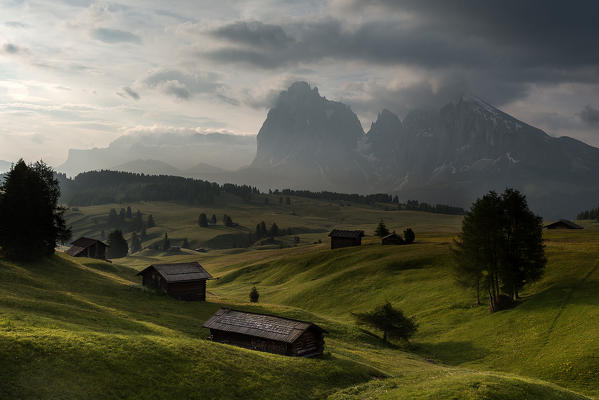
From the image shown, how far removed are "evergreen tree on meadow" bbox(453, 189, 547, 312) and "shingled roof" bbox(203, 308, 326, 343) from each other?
31372 mm

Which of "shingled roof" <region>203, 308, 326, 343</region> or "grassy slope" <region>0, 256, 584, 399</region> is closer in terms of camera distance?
"grassy slope" <region>0, 256, 584, 399</region>

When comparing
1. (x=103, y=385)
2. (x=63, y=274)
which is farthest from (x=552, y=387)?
(x=63, y=274)

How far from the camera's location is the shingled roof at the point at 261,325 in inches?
1439

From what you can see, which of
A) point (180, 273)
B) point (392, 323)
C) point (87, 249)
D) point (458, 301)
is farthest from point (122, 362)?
point (87, 249)

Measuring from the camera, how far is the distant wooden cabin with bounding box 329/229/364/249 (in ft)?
375

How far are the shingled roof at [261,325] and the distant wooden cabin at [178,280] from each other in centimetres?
2241

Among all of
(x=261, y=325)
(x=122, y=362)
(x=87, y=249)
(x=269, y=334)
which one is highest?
(x=122, y=362)

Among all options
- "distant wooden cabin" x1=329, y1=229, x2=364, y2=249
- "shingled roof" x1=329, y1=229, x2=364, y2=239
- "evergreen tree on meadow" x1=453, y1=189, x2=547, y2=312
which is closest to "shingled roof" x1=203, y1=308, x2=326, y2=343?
"evergreen tree on meadow" x1=453, y1=189, x2=547, y2=312

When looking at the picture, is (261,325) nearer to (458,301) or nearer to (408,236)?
(458,301)

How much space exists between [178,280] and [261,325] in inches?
1071

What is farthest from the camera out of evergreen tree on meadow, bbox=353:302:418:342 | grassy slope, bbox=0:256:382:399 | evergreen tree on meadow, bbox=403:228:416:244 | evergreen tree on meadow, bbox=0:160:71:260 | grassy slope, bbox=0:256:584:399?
evergreen tree on meadow, bbox=403:228:416:244

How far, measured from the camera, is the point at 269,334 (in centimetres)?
3712

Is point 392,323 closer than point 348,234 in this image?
Yes

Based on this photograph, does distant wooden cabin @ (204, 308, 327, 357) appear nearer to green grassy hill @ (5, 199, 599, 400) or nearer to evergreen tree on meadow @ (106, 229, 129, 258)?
green grassy hill @ (5, 199, 599, 400)
